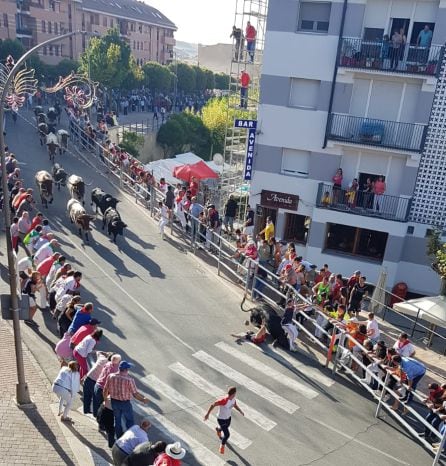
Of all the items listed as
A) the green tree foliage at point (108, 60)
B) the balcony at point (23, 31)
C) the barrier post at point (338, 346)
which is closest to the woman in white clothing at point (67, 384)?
the barrier post at point (338, 346)

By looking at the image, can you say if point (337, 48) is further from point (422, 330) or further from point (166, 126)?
point (166, 126)

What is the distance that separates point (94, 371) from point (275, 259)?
31.3 ft

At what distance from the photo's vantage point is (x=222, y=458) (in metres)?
9.56

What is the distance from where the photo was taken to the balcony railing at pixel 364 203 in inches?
838

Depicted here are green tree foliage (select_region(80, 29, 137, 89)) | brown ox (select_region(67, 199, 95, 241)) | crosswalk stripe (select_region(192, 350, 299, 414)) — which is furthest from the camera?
green tree foliage (select_region(80, 29, 137, 89))

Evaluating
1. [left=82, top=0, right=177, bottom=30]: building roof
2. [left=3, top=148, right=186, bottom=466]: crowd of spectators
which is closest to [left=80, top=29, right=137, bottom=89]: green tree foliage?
[left=82, top=0, right=177, bottom=30]: building roof

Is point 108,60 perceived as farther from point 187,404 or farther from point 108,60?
point 187,404

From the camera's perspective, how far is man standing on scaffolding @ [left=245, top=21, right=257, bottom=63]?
24.6 meters

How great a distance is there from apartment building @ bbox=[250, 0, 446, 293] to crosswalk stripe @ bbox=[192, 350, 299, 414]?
1121 cm

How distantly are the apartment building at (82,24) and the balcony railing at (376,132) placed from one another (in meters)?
34.8

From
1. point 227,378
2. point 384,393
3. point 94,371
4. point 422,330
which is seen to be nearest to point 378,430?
point 384,393

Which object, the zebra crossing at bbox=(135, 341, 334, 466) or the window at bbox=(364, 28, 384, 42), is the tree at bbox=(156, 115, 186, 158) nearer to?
the window at bbox=(364, 28, 384, 42)

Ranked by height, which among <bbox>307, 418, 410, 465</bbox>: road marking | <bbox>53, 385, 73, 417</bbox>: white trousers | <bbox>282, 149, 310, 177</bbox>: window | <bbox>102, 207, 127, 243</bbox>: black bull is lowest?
<bbox>307, 418, 410, 465</bbox>: road marking

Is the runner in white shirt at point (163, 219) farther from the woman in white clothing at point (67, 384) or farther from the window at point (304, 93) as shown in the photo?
the woman in white clothing at point (67, 384)
